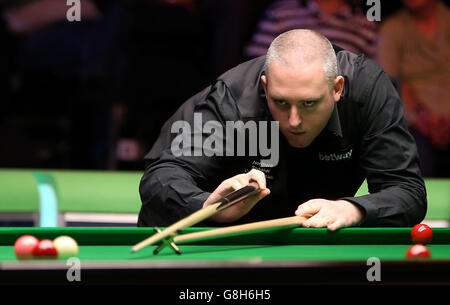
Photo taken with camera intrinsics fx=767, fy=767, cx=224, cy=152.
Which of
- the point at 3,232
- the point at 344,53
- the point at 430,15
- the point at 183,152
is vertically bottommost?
the point at 3,232

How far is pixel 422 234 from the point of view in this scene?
2.22m

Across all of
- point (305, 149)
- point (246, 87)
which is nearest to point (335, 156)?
point (305, 149)

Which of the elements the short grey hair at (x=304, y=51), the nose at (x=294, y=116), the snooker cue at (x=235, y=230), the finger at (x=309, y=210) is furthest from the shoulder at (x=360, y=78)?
the snooker cue at (x=235, y=230)

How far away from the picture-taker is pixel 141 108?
6.16 metres

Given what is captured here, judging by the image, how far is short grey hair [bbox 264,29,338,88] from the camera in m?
2.48

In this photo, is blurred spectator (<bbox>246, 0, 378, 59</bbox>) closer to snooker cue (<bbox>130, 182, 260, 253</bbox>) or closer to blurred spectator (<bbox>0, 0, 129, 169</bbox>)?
blurred spectator (<bbox>0, 0, 129, 169</bbox>)

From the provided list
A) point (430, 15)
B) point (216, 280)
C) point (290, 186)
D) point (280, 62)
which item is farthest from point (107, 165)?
point (216, 280)

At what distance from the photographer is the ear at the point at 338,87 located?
259 centimetres

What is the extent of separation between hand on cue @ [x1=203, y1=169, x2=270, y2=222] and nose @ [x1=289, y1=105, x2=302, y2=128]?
0.71 ft

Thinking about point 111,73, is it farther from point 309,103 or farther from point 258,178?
point 258,178

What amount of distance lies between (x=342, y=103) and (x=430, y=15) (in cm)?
281

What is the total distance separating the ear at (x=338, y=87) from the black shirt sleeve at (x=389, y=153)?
0.56ft

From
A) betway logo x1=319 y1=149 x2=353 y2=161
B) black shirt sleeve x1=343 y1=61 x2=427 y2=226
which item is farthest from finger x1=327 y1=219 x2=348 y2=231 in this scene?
betway logo x1=319 y1=149 x2=353 y2=161
